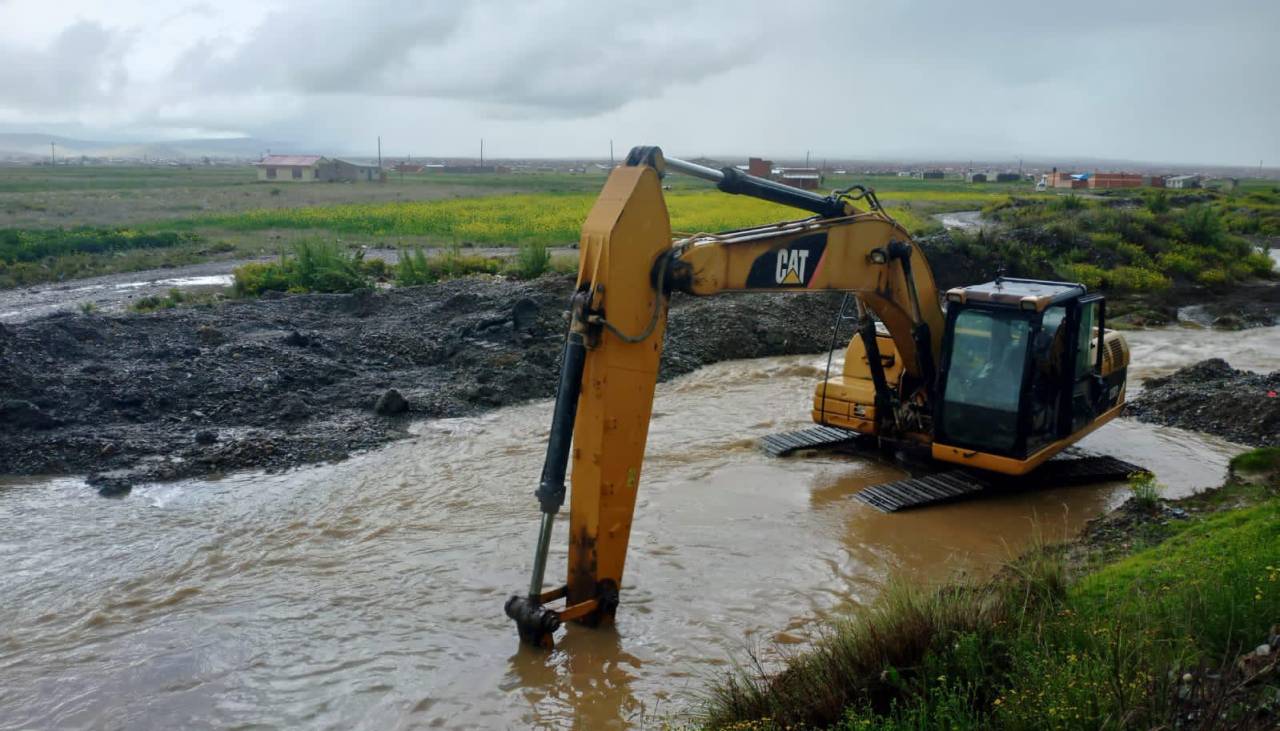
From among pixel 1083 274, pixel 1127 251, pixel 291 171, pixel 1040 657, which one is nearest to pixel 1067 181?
pixel 1127 251

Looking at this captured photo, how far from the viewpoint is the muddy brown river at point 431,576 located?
6152 mm

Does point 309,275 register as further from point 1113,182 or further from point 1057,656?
point 1113,182

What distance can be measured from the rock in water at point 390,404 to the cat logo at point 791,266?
6.26 meters

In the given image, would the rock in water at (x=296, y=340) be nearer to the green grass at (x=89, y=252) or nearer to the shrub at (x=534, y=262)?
the shrub at (x=534, y=262)

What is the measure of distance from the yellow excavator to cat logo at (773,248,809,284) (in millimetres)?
15

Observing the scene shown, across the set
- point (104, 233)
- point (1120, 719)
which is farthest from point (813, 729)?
point (104, 233)

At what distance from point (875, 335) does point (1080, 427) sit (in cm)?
218

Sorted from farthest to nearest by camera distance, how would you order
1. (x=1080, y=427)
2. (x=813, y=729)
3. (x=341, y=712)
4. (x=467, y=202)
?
(x=467, y=202) < (x=1080, y=427) < (x=341, y=712) < (x=813, y=729)

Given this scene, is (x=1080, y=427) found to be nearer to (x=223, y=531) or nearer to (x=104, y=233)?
(x=223, y=531)

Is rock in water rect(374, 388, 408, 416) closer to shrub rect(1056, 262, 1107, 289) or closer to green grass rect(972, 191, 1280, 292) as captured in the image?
green grass rect(972, 191, 1280, 292)

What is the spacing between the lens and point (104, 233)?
104ft

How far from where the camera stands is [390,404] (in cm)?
1206

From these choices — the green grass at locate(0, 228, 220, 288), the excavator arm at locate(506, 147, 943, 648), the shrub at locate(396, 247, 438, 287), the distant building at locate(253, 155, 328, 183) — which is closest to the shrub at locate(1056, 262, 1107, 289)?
the shrub at locate(396, 247, 438, 287)

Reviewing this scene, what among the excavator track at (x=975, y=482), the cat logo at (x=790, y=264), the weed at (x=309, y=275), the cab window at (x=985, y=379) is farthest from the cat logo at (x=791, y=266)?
the weed at (x=309, y=275)
